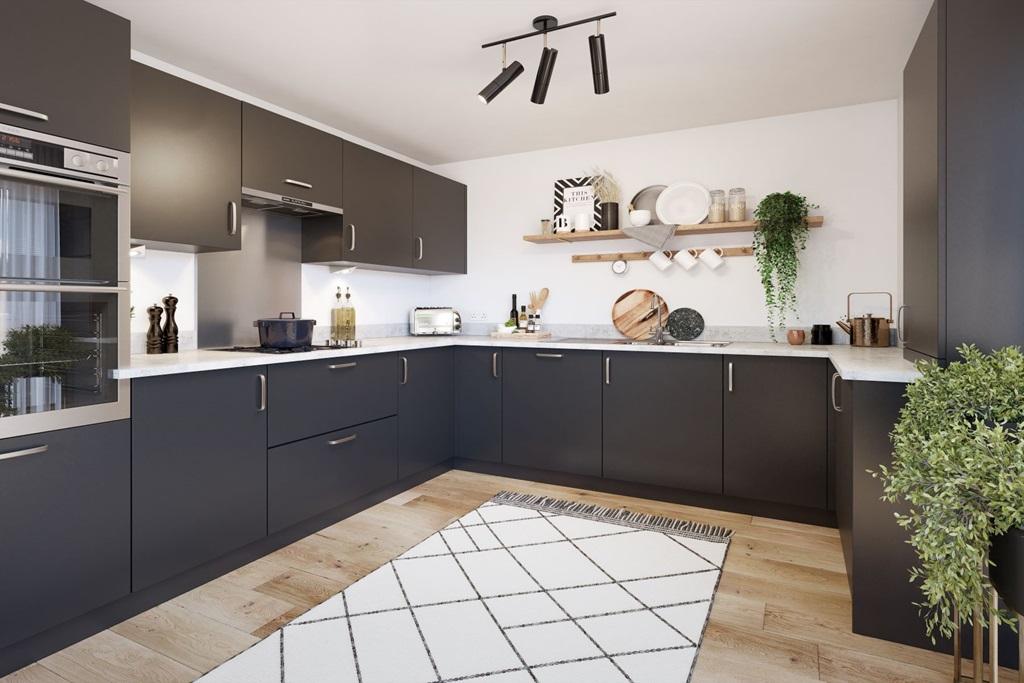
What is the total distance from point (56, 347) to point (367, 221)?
6.49ft

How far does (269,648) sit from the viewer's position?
192 centimetres

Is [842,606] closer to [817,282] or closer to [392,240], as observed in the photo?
[817,282]

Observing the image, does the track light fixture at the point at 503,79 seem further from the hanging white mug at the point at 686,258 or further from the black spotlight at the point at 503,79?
the hanging white mug at the point at 686,258

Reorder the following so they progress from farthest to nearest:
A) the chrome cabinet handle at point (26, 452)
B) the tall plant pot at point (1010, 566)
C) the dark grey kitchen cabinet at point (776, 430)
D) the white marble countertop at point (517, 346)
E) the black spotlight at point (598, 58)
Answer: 1. the dark grey kitchen cabinet at point (776, 430)
2. the black spotlight at point (598, 58)
3. the white marble countertop at point (517, 346)
4. the chrome cabinet handle at point (26, 452)
5. the tall plant pot at point (1010, 566)

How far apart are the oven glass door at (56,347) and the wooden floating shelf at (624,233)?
2.76 metres

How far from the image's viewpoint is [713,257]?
3.83m

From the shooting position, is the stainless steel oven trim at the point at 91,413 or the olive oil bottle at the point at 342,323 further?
the olive oil bottle at the point at 342,323

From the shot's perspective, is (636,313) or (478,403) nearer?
(478,403)

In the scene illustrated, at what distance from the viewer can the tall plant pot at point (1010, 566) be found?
112cm

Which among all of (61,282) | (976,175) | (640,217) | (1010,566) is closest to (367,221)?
(640,217)

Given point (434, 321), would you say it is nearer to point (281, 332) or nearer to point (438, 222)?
point (438, 222)

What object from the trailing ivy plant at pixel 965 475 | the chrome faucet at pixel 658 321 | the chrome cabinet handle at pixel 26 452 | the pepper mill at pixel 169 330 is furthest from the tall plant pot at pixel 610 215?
the chrome cabinet handle at pixel 26 452

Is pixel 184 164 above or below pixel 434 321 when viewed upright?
above

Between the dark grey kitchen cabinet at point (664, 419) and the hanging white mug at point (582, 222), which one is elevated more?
the hanging white mug at point (582, 222)
